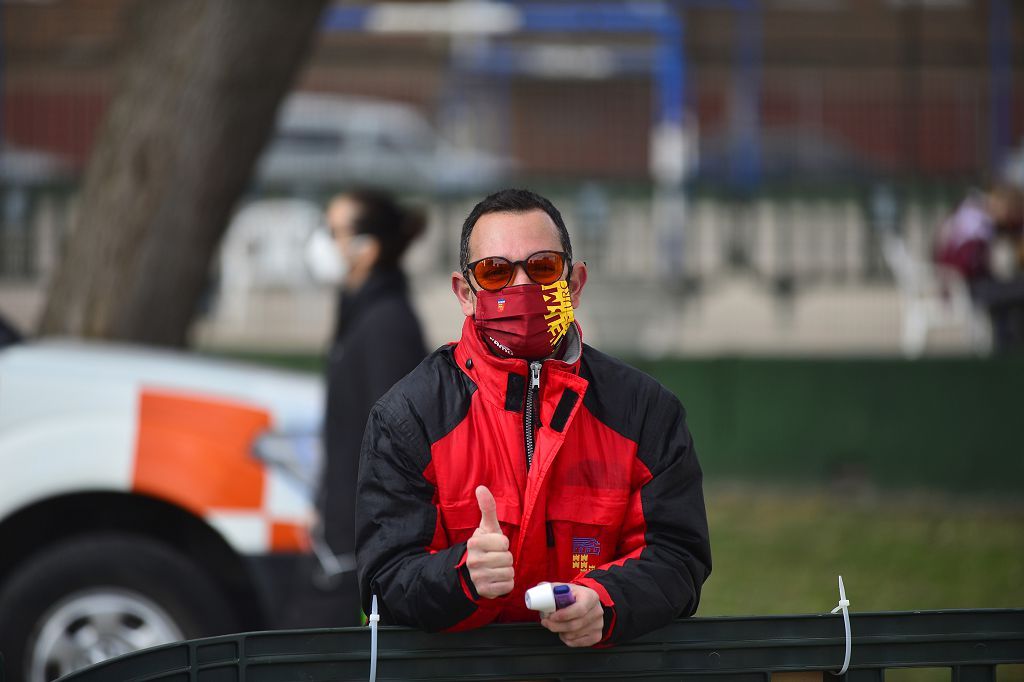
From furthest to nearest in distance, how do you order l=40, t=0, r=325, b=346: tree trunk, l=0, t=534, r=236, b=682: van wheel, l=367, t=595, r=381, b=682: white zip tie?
l=40, t=0, r=325, b=346: tree trunk, l=0, t=534, r=236, b=682: van wheel, l=367, t=595, r=381, b=682: white zip tie

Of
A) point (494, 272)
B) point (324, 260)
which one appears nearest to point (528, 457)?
point (494, 272)

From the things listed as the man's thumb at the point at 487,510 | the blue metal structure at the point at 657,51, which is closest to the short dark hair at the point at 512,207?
the man's thumb at the point at 487,510

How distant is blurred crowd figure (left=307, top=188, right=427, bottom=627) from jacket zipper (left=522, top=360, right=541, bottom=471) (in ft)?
6.89

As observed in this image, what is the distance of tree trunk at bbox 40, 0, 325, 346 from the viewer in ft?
21.6

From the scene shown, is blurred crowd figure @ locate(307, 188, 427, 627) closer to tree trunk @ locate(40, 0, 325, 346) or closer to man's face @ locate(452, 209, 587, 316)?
tree trunk @ locate(40, 0, 325, 346)

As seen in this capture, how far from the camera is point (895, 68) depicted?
751 inches

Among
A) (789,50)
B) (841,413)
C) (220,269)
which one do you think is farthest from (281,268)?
(789,50)

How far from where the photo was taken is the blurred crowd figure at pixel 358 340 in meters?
4.43

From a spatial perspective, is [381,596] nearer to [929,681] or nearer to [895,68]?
[929,681]

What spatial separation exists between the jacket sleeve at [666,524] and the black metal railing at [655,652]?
9cm

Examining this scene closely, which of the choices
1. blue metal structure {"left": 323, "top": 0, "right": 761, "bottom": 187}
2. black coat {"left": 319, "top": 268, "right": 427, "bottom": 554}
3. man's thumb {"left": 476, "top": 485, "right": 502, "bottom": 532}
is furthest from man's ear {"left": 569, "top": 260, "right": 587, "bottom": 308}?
blue metal structure {"left": 323, "top": 0, "right": 761, "bottom": 187}

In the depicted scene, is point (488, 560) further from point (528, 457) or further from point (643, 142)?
point (643, 142)

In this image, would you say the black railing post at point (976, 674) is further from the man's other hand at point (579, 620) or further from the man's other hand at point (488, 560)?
the man's other hand at point (488, 560)

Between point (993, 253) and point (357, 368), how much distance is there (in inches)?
323
